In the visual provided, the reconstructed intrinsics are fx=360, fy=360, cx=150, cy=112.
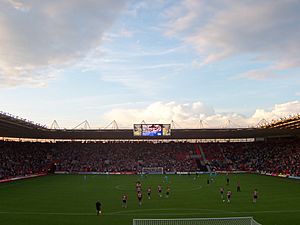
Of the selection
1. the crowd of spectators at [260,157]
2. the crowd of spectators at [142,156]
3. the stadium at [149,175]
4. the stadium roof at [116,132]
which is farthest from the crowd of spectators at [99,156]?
the crowd of spectators at [260,157]

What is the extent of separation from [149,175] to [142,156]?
16.7 metres

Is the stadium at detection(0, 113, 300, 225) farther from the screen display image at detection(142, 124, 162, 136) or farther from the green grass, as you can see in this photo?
the screen display image at detection(142, 124, 162, 136)

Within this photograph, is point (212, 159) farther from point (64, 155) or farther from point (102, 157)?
point (64, 155)

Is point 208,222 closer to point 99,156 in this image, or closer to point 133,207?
point 133,207

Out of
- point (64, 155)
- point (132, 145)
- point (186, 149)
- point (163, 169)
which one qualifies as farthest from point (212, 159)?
point (64, 155)

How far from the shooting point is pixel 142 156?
92.2 meters

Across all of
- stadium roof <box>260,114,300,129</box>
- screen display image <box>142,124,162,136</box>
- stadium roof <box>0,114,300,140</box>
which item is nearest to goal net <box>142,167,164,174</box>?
stadium roof <box>0,114,300,140</box>

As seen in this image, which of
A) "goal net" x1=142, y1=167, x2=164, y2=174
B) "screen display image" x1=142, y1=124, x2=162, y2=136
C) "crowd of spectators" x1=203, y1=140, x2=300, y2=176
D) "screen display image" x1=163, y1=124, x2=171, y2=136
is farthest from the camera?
"goal net" x1=142, y1=167, x2=164, y2=174

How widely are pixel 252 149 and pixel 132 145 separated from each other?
1249 inches

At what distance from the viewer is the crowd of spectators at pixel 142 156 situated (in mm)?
79375

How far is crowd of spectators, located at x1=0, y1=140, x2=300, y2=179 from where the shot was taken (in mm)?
79375

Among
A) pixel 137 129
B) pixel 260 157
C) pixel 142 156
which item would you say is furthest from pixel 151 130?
pixel 260 157

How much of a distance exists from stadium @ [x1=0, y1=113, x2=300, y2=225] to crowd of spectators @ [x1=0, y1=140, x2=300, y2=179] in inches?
10.0

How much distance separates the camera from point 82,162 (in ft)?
291
